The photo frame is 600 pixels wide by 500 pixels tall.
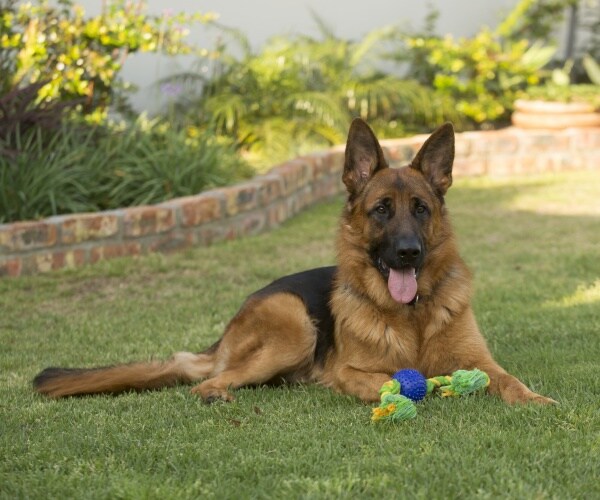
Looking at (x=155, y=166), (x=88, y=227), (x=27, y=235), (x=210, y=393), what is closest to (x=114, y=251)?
(x=88, y=227)

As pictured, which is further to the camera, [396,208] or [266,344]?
[266,344]

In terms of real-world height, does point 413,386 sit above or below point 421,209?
below

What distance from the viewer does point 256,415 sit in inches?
181

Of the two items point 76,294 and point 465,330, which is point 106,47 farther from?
point 465,330

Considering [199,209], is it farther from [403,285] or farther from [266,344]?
[403,285]

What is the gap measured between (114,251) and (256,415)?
404cm

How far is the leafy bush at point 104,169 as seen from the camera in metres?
8.40

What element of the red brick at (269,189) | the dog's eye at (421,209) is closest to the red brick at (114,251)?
the red brick at (269,189)

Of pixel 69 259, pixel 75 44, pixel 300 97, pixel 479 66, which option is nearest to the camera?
pixel 69 259

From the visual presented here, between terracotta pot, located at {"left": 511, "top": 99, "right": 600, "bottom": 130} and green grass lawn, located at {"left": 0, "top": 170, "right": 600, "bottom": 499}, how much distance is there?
5201 mm

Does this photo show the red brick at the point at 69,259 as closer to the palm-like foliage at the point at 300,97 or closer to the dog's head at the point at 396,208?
the palm-like foliage at the point at 300,97

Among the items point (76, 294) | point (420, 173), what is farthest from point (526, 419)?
point (76, 294)

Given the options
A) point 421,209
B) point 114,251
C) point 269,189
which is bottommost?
point 114,251

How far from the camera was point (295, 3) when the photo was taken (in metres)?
13.6
